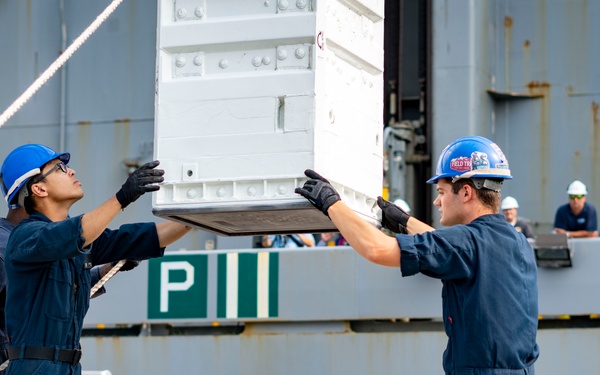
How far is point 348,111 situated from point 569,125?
22.3 feet

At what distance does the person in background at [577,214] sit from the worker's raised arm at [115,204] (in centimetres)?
664

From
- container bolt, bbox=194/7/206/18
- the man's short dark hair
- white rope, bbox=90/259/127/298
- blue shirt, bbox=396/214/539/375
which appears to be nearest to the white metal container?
container bolt, bbox=194/7/206/18

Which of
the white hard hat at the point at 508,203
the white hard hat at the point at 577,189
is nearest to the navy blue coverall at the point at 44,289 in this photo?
the white hard hat at the point at 508,203

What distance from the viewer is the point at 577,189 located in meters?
11.4

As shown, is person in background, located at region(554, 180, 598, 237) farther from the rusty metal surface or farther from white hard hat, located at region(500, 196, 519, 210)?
the rusty metal surface

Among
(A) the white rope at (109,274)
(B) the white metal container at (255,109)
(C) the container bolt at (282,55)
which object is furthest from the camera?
(A) the white rope at (109,274)

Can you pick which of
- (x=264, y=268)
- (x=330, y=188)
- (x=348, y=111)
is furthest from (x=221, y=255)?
(x=330, y=188)

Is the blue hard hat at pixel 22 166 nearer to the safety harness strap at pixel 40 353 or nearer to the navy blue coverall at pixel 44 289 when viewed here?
the navy blue coverall at pixel 44 289

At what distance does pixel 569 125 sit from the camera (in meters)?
12.2

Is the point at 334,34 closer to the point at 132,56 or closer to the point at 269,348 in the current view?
the point at 269,348

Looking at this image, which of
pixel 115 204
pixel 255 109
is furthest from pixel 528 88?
pixel 115 204

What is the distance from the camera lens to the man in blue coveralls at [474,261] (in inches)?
184

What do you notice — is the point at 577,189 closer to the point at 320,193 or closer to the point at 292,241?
the point at 292,241

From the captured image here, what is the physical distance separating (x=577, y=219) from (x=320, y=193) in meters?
6.83
